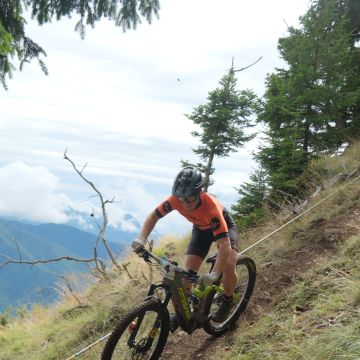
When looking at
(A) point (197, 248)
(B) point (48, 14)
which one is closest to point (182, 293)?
(A) point (197, 248)

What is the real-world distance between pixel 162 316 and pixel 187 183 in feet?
5.22

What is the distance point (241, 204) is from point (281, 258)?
293 inches

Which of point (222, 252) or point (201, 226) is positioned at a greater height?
point (201, 226)

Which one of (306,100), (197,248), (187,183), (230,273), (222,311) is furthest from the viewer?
(306,100)

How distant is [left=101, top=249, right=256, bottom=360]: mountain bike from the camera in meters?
4.37

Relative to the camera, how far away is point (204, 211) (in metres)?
5.23

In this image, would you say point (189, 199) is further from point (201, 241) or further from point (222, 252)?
point (201, 241)

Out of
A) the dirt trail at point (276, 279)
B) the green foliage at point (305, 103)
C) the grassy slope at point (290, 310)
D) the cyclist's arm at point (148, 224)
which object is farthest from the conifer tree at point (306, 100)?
the cyclist's arm at point (148, 224)

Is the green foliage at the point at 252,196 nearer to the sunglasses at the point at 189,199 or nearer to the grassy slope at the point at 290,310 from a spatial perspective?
the grassy slope at the point at 290,310

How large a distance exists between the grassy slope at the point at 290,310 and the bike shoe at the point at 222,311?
30 cm

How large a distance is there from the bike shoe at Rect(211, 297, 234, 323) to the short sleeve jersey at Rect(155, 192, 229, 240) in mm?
1147

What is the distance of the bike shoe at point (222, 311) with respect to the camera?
5.59 meters

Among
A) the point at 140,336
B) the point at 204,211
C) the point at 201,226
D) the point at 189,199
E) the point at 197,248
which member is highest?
the point at 189,199

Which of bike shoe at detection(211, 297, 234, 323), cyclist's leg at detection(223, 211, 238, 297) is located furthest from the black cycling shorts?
bike shoe at detection(211, 297, 234, 323)
